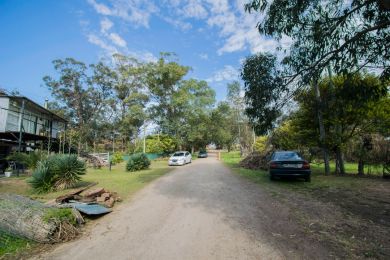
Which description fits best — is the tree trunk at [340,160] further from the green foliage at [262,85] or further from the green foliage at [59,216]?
the green foliage at [59,216]

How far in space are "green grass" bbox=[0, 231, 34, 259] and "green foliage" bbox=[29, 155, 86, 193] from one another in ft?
19.3

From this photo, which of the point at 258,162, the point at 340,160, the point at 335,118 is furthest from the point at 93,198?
the point at 258,162

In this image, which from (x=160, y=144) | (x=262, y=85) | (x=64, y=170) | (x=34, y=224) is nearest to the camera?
(x=34, y=224)

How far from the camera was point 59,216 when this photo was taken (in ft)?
18.0

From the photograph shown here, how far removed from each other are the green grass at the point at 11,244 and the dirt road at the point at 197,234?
72 cm

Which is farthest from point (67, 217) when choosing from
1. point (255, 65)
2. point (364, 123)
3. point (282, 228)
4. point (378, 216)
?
point (364, 123)

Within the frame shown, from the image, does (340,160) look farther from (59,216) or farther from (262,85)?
(59,216)

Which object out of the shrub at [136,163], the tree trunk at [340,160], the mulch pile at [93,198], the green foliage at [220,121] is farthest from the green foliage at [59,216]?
the green foliage at [220,121]

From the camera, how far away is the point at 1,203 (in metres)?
5.79

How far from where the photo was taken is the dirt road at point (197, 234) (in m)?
4.33

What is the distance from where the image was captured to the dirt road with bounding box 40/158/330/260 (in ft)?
14.2

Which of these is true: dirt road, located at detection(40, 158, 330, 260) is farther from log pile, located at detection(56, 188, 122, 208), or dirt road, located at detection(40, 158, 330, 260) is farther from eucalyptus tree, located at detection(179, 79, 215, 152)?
eucalyptus tree, located at detection(179, 79, 215, 152)

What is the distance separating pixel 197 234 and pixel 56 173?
8618 millimetres

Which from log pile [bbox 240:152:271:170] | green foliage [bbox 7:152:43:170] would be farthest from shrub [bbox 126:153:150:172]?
log pile [bbox 240:152:271:170]
